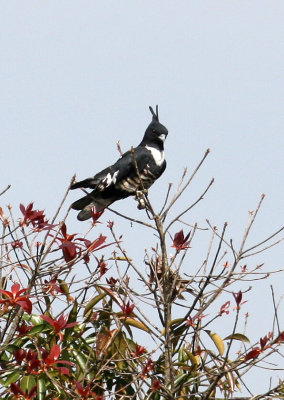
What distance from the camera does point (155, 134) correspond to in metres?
7.25

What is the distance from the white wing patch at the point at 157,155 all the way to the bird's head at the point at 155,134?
4.8 inches

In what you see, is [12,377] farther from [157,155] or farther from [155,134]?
[155,134]

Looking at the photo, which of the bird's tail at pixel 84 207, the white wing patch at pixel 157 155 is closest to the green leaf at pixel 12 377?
the bird's tail at pixel 84 207

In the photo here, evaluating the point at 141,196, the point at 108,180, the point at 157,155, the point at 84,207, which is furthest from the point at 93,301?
the point at 157,155

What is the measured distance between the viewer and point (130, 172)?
6.48 meters

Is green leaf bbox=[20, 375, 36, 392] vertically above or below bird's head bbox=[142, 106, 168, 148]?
below

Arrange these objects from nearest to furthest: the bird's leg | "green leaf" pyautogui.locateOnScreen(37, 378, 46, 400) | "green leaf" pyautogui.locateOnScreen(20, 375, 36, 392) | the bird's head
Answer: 1. "green leaf" pyautogui.locateOnScreen(20, 375, 36, 392)
2. "green leaf" pyautogui.locateOnScreen(37, 378, 46, 400)
3. the bird's leg
4. the bird's head

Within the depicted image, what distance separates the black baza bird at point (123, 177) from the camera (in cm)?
598

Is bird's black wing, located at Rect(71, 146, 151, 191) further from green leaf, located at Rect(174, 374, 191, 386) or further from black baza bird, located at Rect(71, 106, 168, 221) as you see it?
green leaf, located at Rect(174, 374, 191, 386)

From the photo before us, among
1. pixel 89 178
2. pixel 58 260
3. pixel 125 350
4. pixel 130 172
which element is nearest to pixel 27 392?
pixel 58 260

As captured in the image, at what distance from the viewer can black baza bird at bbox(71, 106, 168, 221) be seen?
5.98 m

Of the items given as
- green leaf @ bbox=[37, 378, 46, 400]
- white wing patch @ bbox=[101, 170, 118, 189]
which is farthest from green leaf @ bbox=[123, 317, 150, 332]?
white wing patch @ bbox=[101, 170, 118, 189]

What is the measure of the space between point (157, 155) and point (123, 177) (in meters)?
0.65

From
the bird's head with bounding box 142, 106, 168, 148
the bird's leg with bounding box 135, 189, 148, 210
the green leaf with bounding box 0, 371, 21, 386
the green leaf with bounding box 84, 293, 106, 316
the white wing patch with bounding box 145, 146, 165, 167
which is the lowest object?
the green leaf with bounding box 0, 371, 21, 386
